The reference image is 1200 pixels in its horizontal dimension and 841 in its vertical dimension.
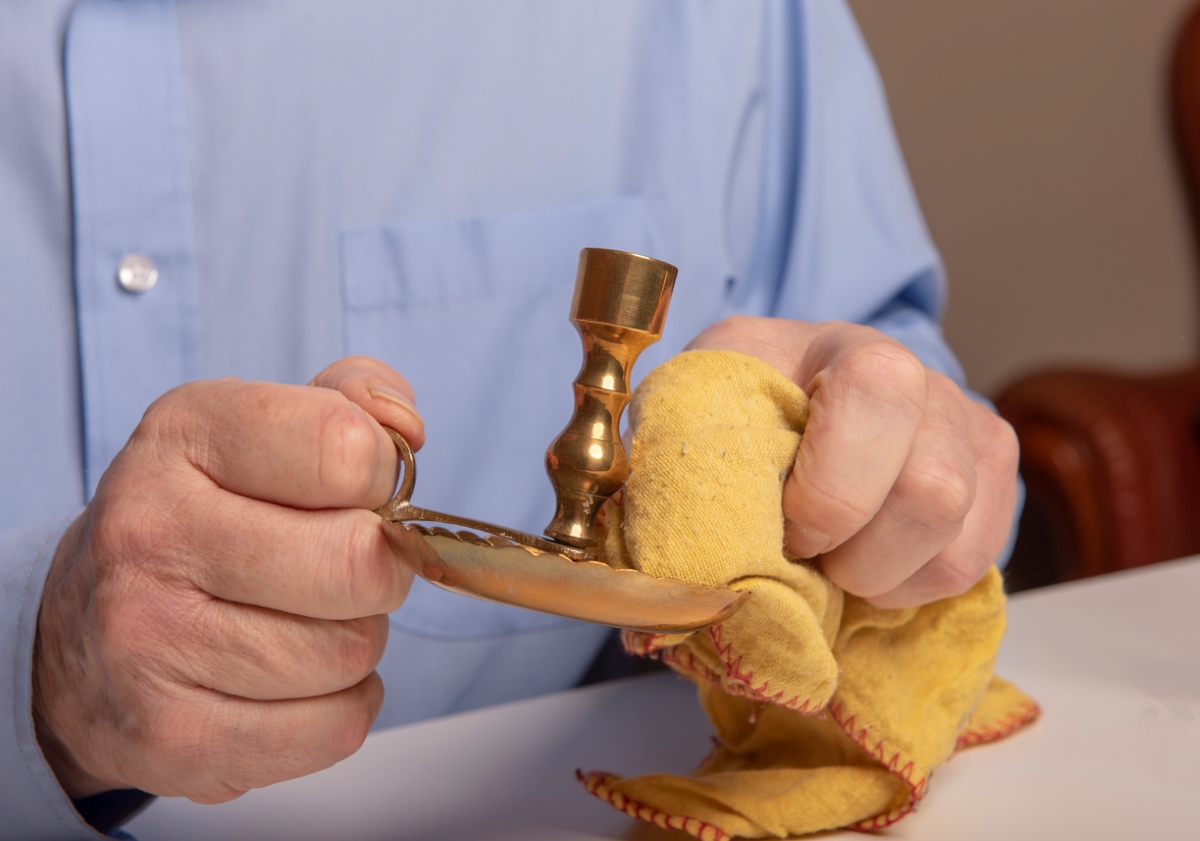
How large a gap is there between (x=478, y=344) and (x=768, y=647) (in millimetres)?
398

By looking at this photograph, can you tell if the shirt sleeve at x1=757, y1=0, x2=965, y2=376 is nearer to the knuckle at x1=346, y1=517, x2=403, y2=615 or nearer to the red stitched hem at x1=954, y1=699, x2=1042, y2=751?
the red stitched hem at x1=954, y1=699, x2=1042, y2=751

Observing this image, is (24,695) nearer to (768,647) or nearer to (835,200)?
(768,647)

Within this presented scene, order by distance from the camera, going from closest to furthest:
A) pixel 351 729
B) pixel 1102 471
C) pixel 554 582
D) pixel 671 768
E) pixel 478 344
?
pixel 554 582 < pixel 351 729 < pixel 671 768 < pixel 478 344 < pixel 1102 471

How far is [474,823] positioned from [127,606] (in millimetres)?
170

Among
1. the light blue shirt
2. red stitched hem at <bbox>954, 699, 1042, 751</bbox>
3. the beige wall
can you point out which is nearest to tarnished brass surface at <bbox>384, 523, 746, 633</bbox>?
red stitched hem at <bbox>954, 699, 1042, 751</bbox>

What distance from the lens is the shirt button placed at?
57 centimetres

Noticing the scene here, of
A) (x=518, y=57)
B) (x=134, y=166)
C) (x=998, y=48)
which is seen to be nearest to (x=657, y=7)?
(x=518, y=57)

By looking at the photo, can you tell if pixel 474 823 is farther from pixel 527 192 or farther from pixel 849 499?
pixel 527 192

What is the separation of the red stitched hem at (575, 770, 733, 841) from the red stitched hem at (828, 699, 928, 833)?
61 mm

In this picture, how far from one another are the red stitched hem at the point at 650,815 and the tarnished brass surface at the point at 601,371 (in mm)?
120

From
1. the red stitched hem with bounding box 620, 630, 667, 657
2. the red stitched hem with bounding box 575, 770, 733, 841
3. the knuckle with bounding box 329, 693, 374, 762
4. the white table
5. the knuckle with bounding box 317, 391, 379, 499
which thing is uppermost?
the knuckle with bounding box 317, 391, 379, 499

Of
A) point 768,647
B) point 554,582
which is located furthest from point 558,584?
point 768,647

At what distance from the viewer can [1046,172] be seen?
181 cm

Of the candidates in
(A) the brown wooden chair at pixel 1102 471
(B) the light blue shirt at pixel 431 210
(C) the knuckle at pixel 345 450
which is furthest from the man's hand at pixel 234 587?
(A) the brown wooden chair at pixel 1102 471
